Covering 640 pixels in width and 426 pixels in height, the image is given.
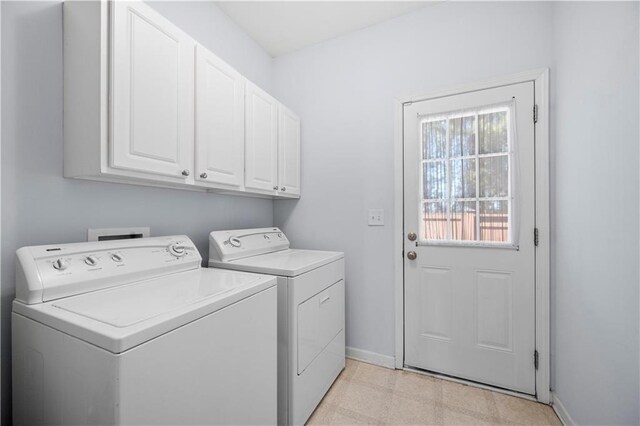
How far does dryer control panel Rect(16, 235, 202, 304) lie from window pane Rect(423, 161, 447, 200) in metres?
1.65

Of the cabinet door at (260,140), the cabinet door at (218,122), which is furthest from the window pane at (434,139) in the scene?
the cabinet door at (218,122)

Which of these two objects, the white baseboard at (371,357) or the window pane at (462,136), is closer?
the window pane at (462,136)

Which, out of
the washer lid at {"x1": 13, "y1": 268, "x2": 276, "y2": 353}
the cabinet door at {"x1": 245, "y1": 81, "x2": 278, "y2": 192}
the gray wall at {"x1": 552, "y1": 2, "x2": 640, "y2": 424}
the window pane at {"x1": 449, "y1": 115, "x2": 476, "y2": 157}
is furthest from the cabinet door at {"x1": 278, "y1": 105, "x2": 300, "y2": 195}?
the gray wall at {"x1": 552, "y1": 2, "x2": 640, "y2": 424}

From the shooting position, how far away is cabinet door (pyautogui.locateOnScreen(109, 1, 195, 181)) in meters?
1.12

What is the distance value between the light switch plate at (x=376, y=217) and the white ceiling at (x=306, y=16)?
4.92 ft

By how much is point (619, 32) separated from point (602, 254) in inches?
35.9

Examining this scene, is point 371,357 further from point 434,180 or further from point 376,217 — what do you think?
point 434,180

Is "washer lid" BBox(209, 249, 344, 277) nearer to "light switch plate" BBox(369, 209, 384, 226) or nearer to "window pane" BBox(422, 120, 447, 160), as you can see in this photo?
"light switch plate" BBox(369, 209, 384, 226)

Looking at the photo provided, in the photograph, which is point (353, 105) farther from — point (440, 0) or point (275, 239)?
point (275, 239)

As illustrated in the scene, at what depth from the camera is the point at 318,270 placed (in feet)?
5.62

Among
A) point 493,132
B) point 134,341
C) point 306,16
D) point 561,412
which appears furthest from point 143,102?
point 561,412

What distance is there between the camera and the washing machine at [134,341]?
75cm

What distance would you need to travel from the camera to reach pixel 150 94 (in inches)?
48.7

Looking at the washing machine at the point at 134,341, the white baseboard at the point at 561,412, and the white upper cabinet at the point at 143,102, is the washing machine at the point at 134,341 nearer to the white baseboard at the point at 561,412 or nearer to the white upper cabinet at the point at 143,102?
the white upper cabinet at the point at 143,102
